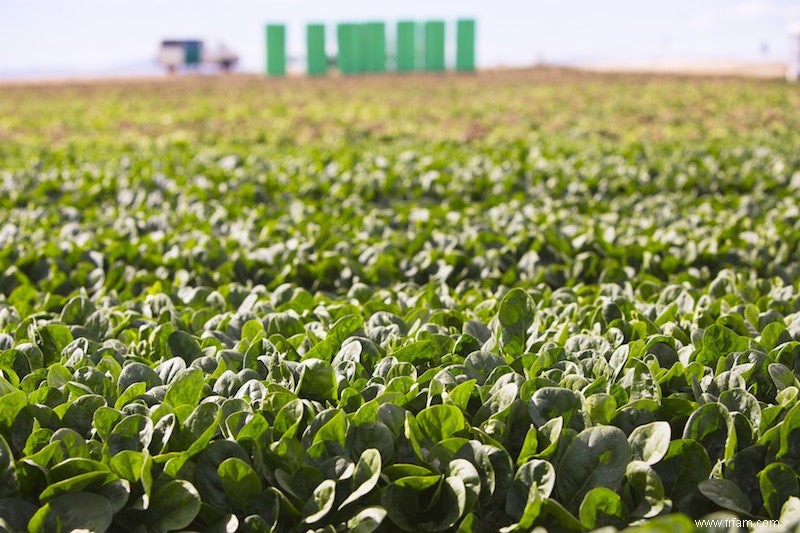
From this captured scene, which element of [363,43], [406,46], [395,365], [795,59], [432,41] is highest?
[432,41]

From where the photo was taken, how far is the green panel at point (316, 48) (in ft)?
155

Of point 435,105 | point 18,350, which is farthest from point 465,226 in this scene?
point 435,105

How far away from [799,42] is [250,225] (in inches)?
1190

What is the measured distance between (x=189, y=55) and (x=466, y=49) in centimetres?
2234

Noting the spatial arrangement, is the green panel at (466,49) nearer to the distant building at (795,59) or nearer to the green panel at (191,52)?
the distant building at (795,59)

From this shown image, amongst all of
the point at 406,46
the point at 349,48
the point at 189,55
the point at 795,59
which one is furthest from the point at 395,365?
the point at 189,55

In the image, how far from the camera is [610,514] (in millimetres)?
2365

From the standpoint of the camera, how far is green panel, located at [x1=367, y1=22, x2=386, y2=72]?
47.4 metres

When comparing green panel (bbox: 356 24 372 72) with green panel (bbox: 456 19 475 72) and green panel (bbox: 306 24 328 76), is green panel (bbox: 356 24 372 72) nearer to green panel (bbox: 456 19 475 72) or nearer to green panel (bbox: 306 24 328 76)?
green panel (bbox: 306 24 328 76)

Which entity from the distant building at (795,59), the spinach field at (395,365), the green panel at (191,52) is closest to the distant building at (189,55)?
the green panel at (191,52)

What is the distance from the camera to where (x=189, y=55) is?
189ft

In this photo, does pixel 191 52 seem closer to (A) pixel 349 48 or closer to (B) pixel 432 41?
(A) pixel 349 48

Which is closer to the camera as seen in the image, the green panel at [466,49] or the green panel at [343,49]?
the green panel at [466,49]

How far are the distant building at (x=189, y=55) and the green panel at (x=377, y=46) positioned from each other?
1585cm
